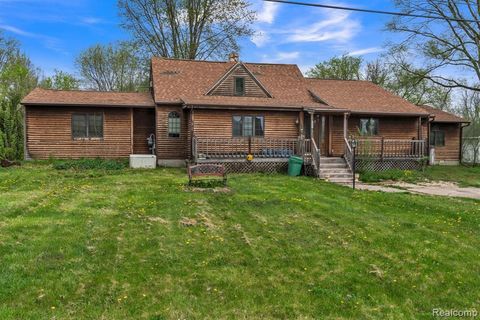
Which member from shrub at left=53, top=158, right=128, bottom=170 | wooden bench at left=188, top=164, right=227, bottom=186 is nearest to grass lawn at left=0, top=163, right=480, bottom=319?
wooden bench at left=188, top=164, right=227, bottom=186

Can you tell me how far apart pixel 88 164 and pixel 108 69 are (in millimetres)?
25510

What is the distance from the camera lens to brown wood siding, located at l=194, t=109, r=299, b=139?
1859cm

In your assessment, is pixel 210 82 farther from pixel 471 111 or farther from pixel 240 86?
pixel 471 111

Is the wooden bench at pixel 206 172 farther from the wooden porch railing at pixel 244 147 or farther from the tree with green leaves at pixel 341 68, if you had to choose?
the tree with green leaves at pixel 341 68

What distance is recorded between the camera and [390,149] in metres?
21.5

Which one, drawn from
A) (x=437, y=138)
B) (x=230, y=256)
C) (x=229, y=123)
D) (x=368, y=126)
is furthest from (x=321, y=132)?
(x=230, y=256)

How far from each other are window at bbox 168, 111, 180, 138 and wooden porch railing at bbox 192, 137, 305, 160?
207 cm

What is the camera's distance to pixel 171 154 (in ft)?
64.1

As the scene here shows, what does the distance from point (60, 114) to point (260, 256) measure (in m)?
15.3

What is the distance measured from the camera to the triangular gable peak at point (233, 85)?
20156mm

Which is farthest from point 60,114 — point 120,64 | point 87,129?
point 120,64

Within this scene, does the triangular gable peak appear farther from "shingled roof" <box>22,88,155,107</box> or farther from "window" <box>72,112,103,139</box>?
"window" <box>72,112,103,139</box>

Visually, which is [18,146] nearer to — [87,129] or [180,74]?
[87,129]

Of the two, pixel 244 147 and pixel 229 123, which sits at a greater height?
pixel 229 123
